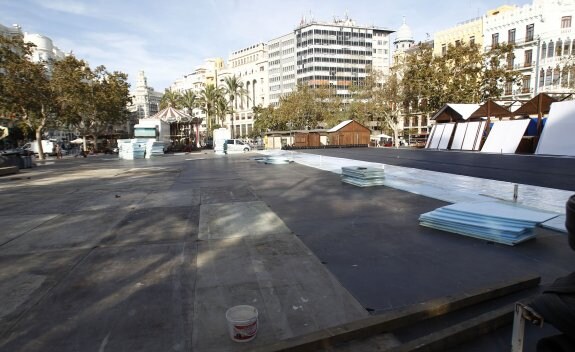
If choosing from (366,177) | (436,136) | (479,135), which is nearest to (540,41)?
(436,136)

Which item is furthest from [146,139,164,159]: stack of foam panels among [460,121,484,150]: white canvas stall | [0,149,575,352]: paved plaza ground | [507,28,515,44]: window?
[507,28,515,44]: window

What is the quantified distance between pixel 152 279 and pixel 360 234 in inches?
142

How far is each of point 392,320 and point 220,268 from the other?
251cm

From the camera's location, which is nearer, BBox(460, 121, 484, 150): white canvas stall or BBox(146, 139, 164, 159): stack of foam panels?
BBox(460, 121, 484, 150): white canvas stall


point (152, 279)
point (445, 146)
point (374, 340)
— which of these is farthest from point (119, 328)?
point (445, 146)

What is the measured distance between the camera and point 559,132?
69.5 ft

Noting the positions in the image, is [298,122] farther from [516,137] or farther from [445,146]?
[516,137]

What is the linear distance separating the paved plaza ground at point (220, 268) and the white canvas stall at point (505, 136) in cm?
1885

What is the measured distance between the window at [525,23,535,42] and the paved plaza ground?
47.5 metres

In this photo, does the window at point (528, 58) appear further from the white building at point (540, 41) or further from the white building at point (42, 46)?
the white building at point (42, 46)

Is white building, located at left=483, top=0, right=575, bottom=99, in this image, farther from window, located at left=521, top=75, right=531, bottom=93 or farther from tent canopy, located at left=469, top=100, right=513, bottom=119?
tent canopy, located at left=469, top=100, right=513, bottom=119

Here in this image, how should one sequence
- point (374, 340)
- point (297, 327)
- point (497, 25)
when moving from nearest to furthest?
point (374, 340) < point (297, 327) < point (497, 25)

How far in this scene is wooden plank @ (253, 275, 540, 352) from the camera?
2809 mm

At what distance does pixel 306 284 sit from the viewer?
13.9 ft
